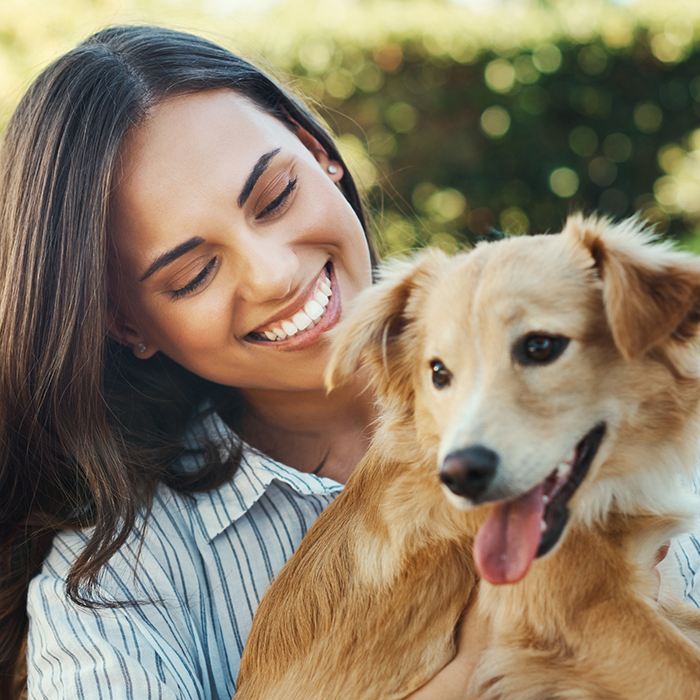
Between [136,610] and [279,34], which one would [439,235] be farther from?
[136,610]

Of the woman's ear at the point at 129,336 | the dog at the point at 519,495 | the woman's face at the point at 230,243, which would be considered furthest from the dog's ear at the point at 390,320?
the woman's ear at the point at 129,336

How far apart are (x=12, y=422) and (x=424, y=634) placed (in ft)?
5.10

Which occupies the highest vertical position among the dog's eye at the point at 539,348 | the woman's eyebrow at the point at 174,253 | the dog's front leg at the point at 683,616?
the woman's eyebrow at the point at 174,253

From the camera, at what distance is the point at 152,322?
2.55 metres

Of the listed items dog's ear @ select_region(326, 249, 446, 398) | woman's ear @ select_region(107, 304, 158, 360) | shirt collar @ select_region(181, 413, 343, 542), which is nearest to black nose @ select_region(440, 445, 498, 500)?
dog's ear @ select_region(326, 249, 446, 398)

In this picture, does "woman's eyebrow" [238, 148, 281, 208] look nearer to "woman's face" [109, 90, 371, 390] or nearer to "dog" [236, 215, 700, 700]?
"woman's face" [109, 90, 371, 390]

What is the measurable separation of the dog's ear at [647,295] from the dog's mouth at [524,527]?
0.27 meters

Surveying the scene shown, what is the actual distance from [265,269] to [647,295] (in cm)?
118

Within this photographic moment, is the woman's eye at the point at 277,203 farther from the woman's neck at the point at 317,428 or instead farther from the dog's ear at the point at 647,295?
the dog's ear at the point at 647,295

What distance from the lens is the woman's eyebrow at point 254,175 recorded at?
2303 mm

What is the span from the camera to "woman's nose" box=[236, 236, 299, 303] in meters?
2.29

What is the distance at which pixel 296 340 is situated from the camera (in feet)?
8.09

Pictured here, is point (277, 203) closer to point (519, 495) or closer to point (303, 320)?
point (303, 320)

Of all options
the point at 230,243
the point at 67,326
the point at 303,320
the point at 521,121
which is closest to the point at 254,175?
the point at 230,243
